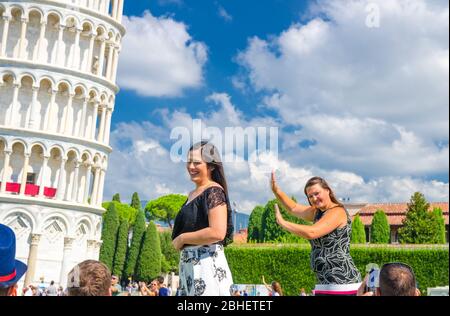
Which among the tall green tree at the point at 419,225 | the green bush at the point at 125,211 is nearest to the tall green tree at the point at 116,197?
the green bush at the point at 125,211

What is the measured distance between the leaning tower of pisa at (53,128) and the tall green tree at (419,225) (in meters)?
32.2

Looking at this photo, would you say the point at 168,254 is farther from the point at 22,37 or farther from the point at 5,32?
the point at 5,32

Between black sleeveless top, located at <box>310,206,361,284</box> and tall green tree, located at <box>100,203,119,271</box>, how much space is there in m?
51.2

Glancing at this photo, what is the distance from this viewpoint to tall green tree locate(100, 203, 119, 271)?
181ft

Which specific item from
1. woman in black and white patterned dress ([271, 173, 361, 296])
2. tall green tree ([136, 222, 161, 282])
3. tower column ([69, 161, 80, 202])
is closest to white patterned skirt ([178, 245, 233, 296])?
woman in black and white patterned dress ([271, 173, 361, 296])

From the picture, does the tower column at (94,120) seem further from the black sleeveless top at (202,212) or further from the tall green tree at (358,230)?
the black sleeveless top at (202,212)

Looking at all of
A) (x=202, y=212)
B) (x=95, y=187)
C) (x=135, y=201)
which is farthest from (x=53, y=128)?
(x=135, y=201)

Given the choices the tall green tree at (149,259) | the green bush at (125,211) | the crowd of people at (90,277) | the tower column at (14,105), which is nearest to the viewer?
the crowd of people at (90,277)

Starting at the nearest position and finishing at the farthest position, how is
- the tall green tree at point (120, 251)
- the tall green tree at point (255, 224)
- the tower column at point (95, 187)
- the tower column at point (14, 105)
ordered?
the tower column at point (14, 105), the tower column at point (95, 187), the tall green tree at point (120, 251), the tall green tree at point (255, 224)

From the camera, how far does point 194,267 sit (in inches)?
181

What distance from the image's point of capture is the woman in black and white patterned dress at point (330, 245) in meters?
5.07

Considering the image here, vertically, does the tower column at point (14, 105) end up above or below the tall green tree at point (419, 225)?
above

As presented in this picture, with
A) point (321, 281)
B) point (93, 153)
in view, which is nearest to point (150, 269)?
point (93, 153)
